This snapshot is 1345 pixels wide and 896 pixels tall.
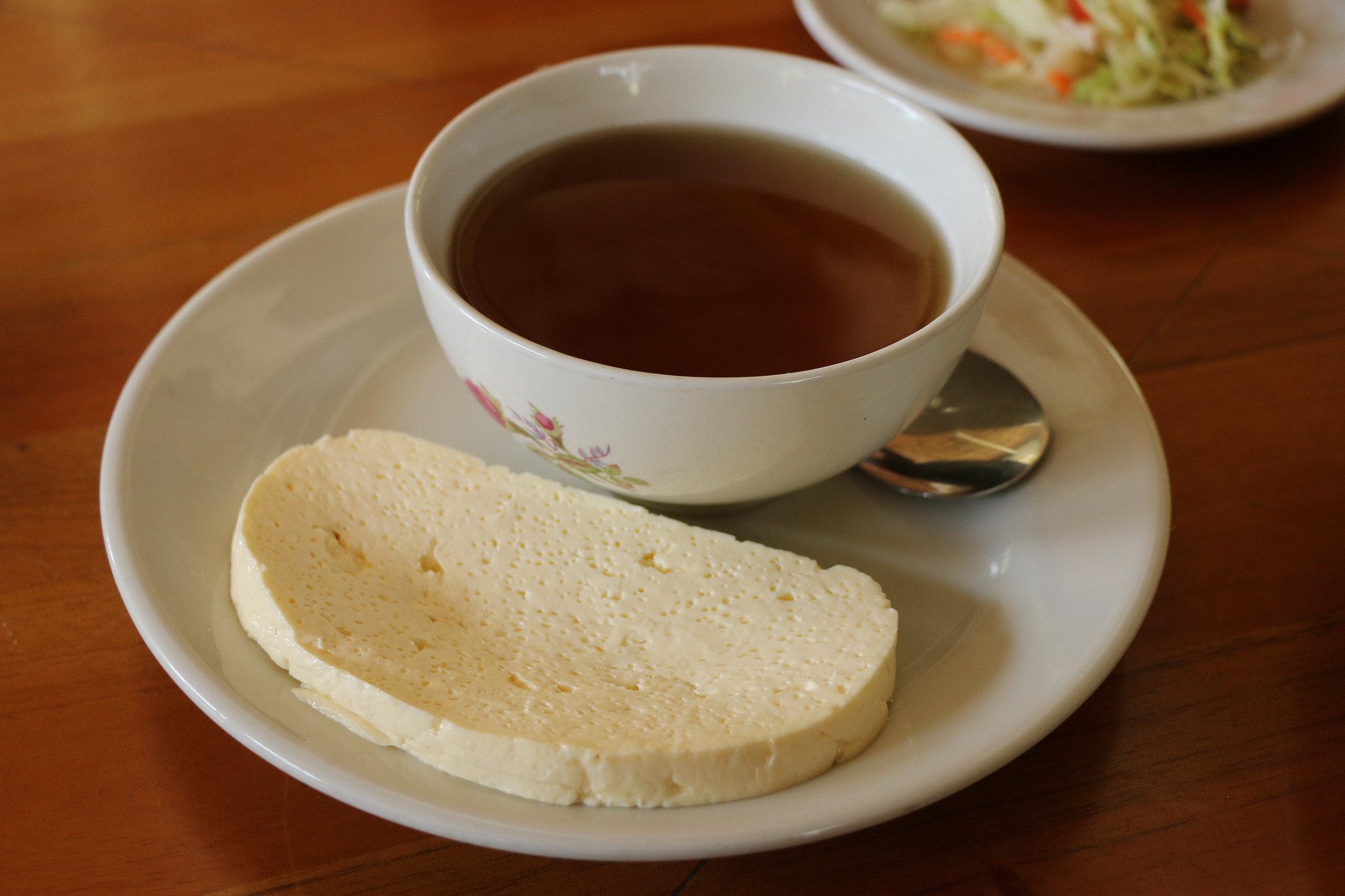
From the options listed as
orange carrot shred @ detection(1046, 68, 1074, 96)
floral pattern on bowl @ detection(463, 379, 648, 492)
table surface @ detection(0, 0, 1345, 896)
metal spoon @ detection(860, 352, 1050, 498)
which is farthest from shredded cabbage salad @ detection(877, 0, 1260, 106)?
floral pattern on bowl @ detection(463, 379, 648, 492)

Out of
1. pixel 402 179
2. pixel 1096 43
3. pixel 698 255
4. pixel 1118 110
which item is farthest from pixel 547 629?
pixel 1096 43

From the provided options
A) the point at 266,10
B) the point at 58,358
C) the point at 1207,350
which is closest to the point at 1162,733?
the point at 1207,350

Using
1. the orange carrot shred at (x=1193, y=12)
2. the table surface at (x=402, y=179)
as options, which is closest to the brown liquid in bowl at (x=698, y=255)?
the table surface at (x=402, y=179)

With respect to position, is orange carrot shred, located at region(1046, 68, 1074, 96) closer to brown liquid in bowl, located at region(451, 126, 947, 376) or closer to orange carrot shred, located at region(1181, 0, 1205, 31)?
orange carrot shred, located at region(1181, 0, 1205, 31)

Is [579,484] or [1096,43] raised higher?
[1096,43]

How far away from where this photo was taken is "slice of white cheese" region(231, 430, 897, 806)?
24.0 inches

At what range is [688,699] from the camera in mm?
654

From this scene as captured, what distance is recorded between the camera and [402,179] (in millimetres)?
1271

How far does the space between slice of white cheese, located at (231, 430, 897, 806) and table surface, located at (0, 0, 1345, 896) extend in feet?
0.30

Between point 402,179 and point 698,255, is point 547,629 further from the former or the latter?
point 402,179

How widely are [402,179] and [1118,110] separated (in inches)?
34.6

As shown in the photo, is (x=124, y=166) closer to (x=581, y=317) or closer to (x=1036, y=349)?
(x=581, y=317)

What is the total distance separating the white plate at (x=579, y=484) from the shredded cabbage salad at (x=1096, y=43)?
1.68 feet

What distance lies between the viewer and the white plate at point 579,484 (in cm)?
60
